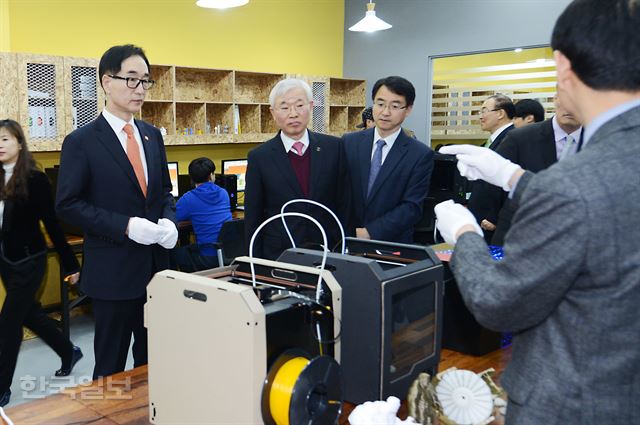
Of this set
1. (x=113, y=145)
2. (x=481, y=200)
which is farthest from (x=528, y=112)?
(x=113, y=145)

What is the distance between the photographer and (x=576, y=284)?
0.87 m

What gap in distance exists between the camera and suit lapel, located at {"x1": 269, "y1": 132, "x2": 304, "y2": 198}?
227cm

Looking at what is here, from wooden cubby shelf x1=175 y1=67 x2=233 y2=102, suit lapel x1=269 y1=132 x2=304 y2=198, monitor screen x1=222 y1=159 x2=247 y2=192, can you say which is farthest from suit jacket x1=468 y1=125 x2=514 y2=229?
wooden cubby shelf x1=175 y1=67 x2=233 y2=102

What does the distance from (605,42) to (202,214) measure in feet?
11.6

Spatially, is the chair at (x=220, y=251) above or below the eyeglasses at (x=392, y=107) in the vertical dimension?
below

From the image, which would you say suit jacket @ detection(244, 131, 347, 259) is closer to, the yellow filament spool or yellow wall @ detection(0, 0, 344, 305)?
the yellow filament spool

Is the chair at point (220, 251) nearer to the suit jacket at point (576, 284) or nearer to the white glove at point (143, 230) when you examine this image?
the white glove at point (143, 230)

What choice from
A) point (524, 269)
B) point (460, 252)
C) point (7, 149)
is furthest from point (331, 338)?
point (7, 149)

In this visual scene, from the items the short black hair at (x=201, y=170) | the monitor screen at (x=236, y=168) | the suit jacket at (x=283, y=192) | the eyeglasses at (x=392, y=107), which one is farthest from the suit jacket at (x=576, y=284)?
the monitor screen at (x=236, y=168)

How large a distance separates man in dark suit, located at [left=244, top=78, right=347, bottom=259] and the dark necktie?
0.22 m

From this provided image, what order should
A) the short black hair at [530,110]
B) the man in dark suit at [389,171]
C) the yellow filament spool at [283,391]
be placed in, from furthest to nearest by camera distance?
the short black hair at [530,110], the man in dark suit at [389,171], the yellow filament spool at [283,391]

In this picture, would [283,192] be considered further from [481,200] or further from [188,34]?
[188,34]

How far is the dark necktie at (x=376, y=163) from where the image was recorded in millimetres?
2539

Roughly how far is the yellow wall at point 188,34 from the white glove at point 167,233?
215 centimetres
